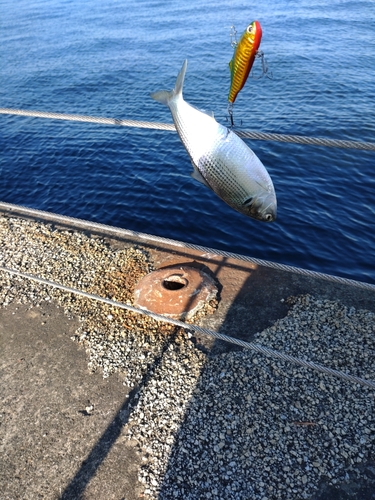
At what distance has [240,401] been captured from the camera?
526 centimetres

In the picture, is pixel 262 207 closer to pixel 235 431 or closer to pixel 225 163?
pixel 225 163

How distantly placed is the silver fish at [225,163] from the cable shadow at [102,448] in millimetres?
3789

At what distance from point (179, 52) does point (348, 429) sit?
2790 cm

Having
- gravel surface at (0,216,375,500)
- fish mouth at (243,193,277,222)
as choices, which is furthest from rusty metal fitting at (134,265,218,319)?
fish mouth at (243,193,277,222)

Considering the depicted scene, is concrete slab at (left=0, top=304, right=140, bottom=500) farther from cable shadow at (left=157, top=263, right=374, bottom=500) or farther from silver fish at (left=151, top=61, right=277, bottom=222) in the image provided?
silver fish at (left=151, top=61, right=277, bottom=222)

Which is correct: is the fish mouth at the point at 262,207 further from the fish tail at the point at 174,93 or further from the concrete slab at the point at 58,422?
the concrete slab at the point at 58,422

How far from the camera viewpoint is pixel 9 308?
22.9 feet

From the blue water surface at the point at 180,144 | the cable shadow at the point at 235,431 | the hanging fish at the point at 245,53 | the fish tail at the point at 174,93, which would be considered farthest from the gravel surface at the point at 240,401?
the blue water surface at the point at 180,144

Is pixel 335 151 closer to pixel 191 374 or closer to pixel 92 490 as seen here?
pixel 191 374

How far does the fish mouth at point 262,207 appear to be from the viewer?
2.45 metres

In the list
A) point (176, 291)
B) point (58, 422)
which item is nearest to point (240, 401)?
point (176, 291)

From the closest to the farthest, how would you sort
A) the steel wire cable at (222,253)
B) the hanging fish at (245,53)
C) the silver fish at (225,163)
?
the silver fish at (225,163) → the hanging fish at (245,53) → the steel wire cable at (222,253)

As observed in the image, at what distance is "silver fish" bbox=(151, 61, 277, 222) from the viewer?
2441 mm

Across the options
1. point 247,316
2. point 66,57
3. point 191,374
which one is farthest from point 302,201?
point 66,57
